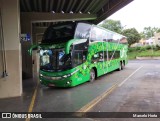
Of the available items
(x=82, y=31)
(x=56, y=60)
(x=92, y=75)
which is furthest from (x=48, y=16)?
(x=56, y=60)

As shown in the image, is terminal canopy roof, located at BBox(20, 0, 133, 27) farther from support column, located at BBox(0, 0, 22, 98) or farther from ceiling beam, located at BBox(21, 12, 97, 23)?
support column, located at BBox(0, 0, 22, 98)

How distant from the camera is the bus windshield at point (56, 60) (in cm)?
1262

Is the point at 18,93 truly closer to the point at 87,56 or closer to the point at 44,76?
the point at 44,76

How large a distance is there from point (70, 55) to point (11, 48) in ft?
10.3

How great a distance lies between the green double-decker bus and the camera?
41.4 feet

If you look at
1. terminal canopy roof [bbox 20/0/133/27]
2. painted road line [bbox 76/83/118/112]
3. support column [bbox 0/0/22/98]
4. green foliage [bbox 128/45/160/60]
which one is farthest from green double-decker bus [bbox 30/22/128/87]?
green foliage [bbox 128/45/160/60]

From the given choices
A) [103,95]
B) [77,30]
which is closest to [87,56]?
[77,30]

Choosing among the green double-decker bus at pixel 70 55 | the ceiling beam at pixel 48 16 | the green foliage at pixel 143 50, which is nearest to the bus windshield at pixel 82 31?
the green double-decker bus at pixel 70 55

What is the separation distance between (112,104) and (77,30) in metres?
6.19

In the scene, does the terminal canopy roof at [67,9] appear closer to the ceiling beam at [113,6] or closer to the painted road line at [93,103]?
the ceiling beam at [113,6]

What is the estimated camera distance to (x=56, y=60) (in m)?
12.8

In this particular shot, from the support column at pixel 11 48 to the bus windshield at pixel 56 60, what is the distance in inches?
85.1

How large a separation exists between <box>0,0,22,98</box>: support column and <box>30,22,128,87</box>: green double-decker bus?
86.9 inches

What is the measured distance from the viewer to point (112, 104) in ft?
28.2
